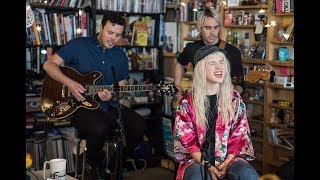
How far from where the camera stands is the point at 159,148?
15.8ft

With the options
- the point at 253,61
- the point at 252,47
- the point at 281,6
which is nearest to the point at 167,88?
the point at 253,61

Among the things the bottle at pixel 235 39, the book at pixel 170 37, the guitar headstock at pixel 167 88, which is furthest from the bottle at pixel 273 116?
the book at pixel 170 37

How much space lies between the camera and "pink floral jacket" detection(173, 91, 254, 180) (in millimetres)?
2514

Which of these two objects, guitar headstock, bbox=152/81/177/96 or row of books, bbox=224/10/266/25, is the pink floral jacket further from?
row of books, bbox=224/10/266/25

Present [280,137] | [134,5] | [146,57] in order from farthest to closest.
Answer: [146,57] → [134,5] → [280,137]

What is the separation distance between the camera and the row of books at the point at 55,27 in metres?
4.22

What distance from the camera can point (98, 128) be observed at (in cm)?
326

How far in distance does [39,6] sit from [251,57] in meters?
1.92

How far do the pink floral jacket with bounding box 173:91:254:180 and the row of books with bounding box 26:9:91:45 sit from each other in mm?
2096

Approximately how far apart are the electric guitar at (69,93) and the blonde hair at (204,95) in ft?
3.13

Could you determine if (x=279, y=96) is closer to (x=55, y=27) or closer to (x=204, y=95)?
(x=204, y=95)

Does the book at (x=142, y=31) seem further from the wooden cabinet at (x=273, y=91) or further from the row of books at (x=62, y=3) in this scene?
the wooden cabinet at (x=273, y=91)

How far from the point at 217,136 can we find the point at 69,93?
1.36 meters
